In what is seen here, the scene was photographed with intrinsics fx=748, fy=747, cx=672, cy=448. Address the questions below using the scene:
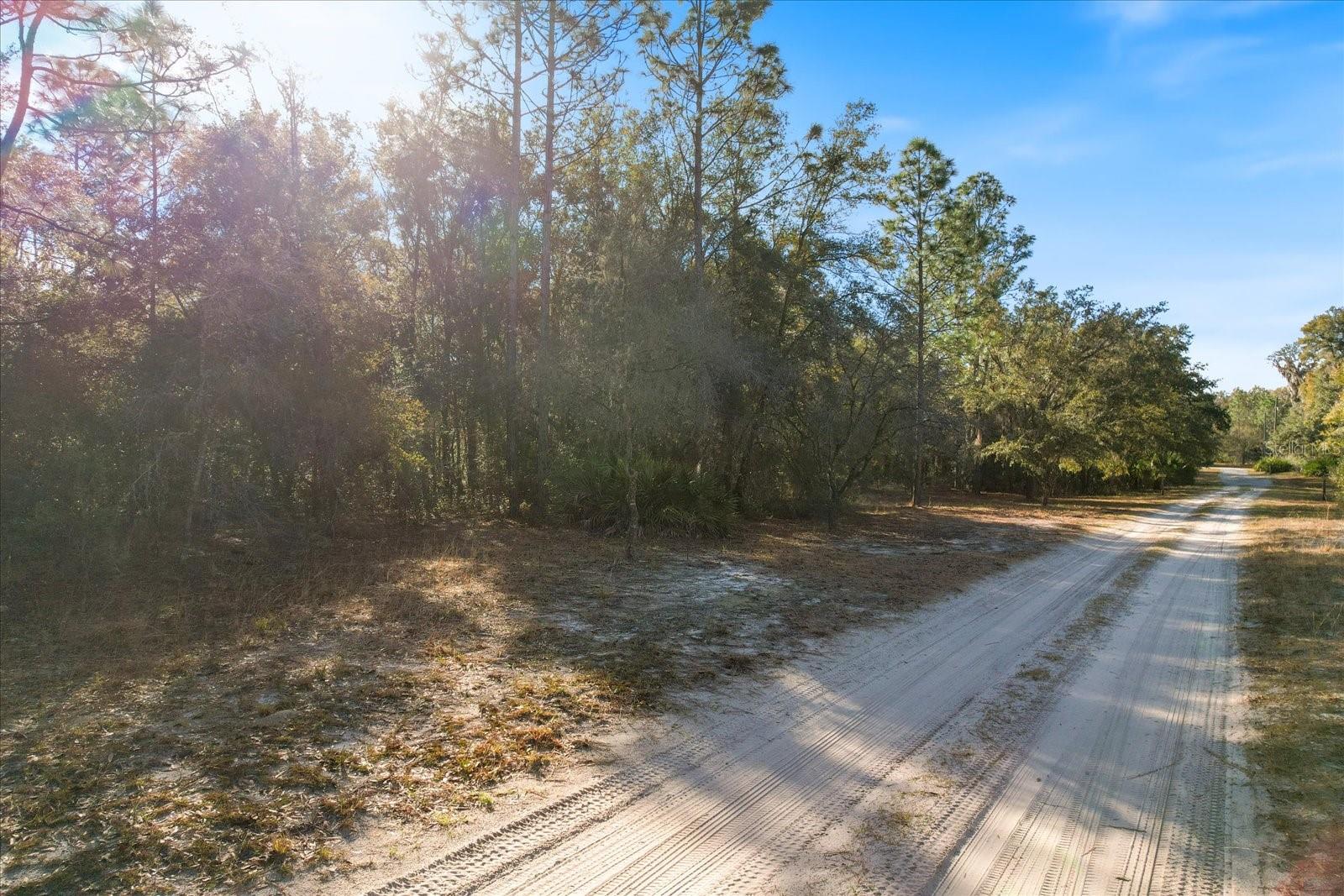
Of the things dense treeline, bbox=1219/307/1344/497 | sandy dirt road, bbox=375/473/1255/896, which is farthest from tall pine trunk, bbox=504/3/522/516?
dense treeline, bbox=1219/307/1344/497

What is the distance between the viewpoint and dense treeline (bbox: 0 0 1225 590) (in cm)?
841

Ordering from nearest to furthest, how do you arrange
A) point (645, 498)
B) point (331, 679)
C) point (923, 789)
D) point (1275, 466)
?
point (923, 789)
point (331, 679)
point (645, 498)
point (1275, 466)

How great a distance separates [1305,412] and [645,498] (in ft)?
116

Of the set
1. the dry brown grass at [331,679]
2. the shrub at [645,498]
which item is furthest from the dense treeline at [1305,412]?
the dry brown grass at [331,679]

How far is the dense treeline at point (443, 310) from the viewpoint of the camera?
27.6 feet

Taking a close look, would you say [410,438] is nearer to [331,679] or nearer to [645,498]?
[645,498]

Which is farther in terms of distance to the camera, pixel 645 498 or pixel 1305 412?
pixel 1305 412

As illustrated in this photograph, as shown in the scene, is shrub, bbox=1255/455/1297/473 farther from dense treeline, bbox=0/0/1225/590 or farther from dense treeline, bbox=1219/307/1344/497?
dense treeline, bbox=0/0/1225/590

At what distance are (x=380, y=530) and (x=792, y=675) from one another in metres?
10.2

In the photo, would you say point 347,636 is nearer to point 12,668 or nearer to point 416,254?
point 12,668

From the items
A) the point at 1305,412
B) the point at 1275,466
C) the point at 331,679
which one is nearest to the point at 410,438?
the point at 331,679

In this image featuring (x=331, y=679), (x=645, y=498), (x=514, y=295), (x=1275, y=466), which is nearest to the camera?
(x=331, y=679)

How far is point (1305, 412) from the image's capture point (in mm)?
34156

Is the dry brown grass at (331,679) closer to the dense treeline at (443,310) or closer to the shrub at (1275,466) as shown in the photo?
the dense treeline at (443,310)
